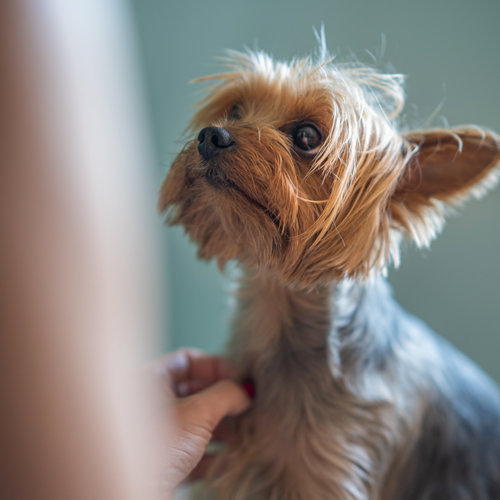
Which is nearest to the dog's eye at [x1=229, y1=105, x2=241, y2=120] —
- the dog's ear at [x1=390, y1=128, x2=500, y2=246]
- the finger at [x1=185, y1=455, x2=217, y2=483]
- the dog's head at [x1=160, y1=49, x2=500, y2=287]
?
the dog's head at [x1=160, y1=49, x2=500, y2=287]

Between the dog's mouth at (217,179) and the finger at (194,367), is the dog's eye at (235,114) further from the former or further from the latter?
the finger at (194,367)

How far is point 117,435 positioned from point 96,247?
0.17 m

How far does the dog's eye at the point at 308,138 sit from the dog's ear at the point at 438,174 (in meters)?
0.21

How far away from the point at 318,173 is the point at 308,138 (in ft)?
0.25

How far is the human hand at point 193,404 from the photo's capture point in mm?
803

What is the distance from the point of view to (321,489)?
96 centimetres

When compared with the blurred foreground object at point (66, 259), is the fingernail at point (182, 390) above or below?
below

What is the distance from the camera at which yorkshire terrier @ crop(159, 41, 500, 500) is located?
0.82 metres

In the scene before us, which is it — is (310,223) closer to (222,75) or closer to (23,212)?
(222,75)

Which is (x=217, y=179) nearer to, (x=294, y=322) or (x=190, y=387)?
(x=294, y=322)

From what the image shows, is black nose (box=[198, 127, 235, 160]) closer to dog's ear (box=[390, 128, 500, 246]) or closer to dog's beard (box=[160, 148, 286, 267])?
dog's beard (box=[160, 148, 286, 267])

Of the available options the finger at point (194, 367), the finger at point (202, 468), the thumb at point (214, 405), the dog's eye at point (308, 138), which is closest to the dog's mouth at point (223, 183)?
the dog's eye at point (308, 138)

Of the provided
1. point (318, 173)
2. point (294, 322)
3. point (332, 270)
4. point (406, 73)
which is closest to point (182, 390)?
point (294, 322)

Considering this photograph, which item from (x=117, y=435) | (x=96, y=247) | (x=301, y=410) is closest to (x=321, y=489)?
(x=301, y=410)
